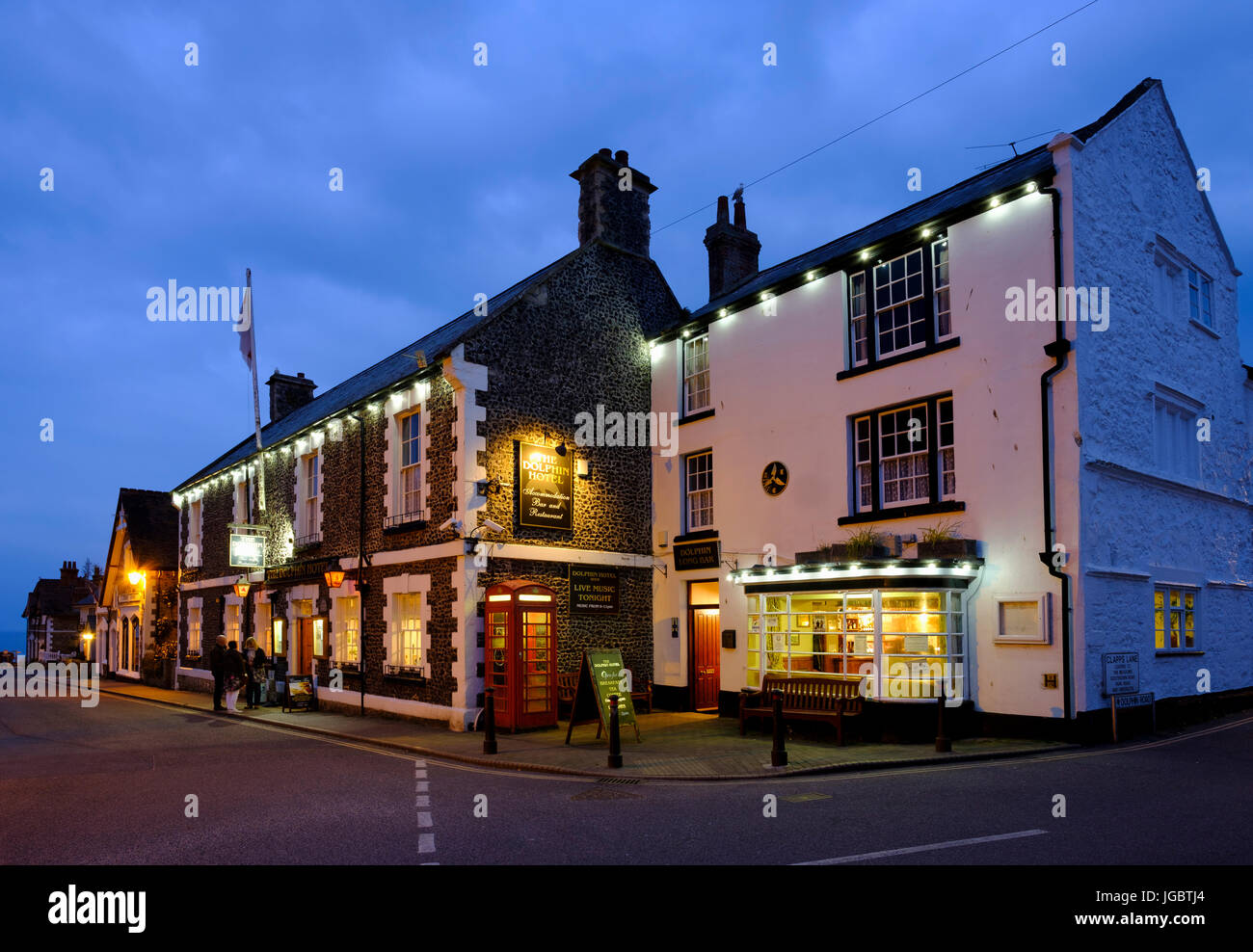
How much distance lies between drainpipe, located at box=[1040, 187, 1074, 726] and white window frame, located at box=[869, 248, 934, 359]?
7.66 feet

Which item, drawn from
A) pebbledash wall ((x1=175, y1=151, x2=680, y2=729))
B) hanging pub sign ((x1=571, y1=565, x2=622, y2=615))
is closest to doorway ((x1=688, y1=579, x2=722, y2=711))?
pebbledash wall ((x1=175, y1=151, x2=680, y2=729))

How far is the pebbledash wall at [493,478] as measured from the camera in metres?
17.5

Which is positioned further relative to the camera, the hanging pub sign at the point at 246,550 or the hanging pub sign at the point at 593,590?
the hanging pub sign at the point at 246,550

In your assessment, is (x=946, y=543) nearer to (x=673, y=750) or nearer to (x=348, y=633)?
(x=673, y=750)

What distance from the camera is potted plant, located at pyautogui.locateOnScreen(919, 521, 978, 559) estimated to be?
14.6m

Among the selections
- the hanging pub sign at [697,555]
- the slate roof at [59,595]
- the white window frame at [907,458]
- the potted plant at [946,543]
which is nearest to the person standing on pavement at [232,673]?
the hanging pub sign at [697,555]

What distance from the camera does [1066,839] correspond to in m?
7.52

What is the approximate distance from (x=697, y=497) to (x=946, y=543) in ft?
22.3

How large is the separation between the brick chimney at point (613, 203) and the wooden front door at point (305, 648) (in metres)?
12.2

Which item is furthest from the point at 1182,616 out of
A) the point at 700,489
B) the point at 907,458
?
the point at 700,489

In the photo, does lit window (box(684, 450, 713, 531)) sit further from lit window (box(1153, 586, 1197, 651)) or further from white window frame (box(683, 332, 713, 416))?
lit window (box(1153, 586, 1197, 651))

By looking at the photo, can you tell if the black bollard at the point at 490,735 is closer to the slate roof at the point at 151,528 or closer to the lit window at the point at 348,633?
the lit window at the point at 348,633

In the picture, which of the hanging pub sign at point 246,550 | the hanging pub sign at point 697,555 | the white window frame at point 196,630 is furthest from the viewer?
the white window frame at point 196,630
